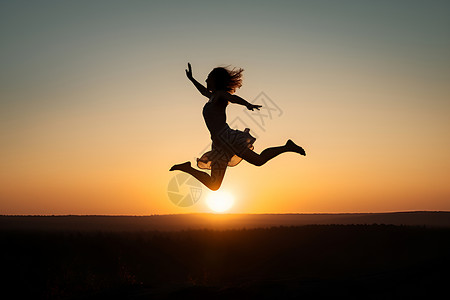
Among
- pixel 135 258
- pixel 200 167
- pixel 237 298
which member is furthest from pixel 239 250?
pixel 237 298

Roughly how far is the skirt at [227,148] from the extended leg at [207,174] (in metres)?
0.14

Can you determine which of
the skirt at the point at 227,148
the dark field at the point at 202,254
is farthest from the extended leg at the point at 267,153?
the dark field at the point at 202,254

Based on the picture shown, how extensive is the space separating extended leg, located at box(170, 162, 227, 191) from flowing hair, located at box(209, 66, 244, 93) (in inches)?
66.1

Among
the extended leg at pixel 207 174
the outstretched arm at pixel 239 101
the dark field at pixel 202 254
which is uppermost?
the outstretched arm at pixel 239 101

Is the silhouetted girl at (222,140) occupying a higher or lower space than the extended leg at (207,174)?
higher

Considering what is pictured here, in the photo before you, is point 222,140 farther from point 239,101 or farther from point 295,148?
point 295,148

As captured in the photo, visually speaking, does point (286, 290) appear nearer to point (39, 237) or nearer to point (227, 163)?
point (227, 163)

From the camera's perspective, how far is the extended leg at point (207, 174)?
997 cm

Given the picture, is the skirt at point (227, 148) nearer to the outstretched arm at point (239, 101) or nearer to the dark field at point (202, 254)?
the outstretched arm at point (239, 101)

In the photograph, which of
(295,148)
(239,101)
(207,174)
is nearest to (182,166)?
(207,174)

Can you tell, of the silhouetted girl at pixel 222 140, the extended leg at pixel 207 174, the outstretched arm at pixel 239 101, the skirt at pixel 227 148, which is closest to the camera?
the outstretched arm at pixel 239 101

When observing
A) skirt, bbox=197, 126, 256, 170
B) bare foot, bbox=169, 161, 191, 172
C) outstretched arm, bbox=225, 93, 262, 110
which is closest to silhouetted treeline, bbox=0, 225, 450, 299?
bare foot, bbox=169, 161, 191, 172

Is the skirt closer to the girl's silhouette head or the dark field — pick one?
Result: the girl's silhouette head

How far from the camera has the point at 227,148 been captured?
9.88m
